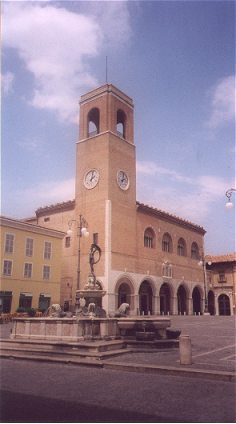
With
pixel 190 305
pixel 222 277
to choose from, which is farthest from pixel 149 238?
pixel 222 277

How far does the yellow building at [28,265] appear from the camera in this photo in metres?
32.5

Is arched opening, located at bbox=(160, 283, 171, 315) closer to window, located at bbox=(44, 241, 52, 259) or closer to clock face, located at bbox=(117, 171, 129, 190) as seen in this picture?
clock face, located at bbox=(117, 171, 129, 190)

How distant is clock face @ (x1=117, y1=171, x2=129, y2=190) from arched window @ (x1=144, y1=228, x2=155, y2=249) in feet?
19.9

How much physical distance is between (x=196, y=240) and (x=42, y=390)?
162 ft

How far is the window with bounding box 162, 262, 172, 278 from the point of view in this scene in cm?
4525

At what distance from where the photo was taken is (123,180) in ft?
137

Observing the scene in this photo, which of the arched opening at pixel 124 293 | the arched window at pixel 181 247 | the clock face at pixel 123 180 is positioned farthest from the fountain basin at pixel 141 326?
the arched window at pixel 181 247

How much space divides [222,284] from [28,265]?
3254 centimetres

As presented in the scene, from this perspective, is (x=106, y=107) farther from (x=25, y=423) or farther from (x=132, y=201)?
(x=25, y=423)

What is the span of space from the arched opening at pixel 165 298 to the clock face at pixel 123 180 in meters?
13.7

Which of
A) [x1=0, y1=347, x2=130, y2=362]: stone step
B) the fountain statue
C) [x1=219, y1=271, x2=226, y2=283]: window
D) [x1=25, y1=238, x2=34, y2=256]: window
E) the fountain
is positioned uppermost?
[x1=25, y1=238, x2=34, y2=256]: window

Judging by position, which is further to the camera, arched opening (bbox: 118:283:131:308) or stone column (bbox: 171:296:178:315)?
stone column (bbox: 171:296:178:315)

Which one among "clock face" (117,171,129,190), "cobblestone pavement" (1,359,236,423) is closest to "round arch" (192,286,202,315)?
"clock face" (117,171,129,190)

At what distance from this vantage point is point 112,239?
3744 centimetres
